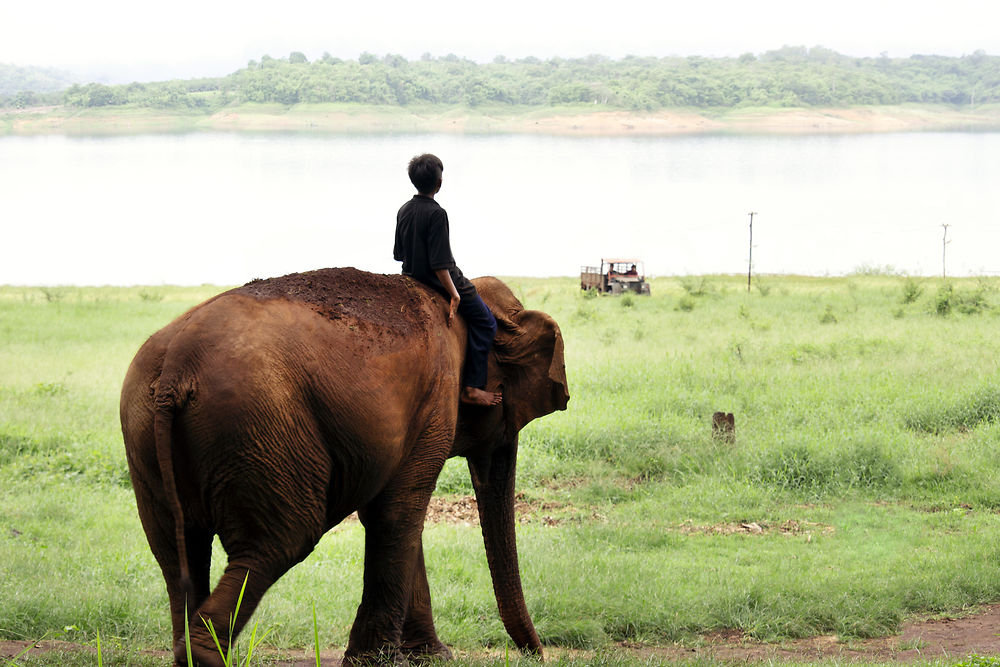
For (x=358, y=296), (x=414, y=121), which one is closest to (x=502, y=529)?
(x=358, y=296)

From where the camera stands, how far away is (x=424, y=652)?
5801 mm

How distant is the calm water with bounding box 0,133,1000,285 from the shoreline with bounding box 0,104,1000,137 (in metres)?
4.39

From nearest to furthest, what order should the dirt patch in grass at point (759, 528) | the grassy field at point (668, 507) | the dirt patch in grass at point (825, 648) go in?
the dirt patch in grass at point (825, 648), the grassy field at point (668, 507), the dirt patch in grass at point (759, 528)

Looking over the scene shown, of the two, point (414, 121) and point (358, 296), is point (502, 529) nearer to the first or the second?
point (358, 296)

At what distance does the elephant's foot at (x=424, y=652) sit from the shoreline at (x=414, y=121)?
15333 cm

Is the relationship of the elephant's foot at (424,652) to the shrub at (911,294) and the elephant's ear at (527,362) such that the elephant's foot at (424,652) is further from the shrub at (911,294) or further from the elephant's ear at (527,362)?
the shrub at (911,294)

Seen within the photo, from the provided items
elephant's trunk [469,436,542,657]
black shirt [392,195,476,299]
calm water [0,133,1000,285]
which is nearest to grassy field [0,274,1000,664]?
elephant's trunk [469,436,542,657]

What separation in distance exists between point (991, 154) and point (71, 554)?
15744 cm

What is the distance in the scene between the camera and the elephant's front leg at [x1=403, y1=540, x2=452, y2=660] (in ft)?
18.9

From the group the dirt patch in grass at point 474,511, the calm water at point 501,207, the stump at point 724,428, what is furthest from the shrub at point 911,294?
the calm water at point 501,207

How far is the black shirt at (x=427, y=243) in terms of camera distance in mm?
5227

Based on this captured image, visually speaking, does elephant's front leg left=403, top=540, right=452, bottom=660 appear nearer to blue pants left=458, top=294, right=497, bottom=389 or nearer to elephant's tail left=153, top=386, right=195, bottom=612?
blue pants left=458, top=294, right=497, bottom=389

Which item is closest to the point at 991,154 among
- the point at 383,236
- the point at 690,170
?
the point at 690,170

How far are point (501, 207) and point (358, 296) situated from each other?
8388 centimetres
